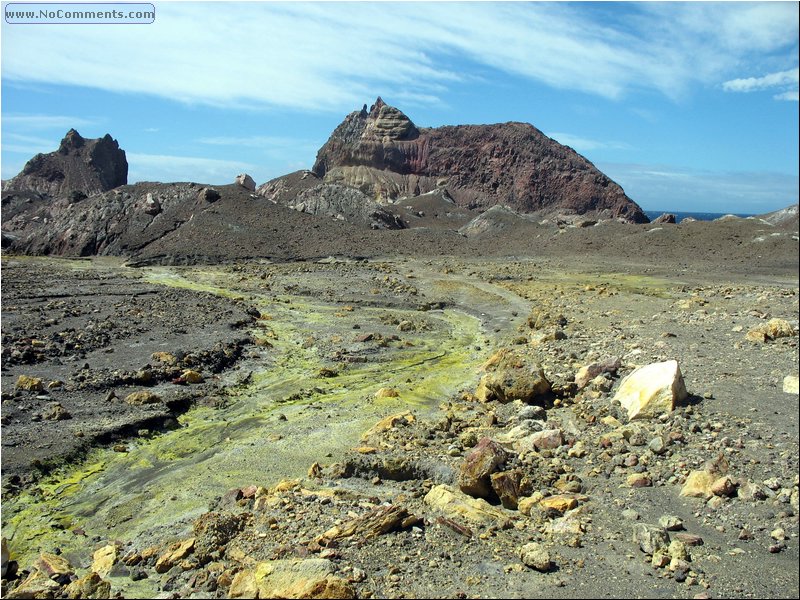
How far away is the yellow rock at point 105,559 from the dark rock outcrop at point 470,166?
89.3 m

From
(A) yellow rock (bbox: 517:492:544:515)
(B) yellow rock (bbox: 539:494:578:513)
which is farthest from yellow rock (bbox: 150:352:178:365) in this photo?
(B) yellow rock (bbox: 539:494:578:513)

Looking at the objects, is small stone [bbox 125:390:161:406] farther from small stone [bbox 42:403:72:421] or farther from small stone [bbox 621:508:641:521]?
small stone [bbox 621:508:641:521]

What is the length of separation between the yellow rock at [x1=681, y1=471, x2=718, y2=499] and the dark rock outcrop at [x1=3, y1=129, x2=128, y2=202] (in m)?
85.7

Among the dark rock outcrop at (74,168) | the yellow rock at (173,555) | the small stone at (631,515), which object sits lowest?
the yellow rock at (173,555)

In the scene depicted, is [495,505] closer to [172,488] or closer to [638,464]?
[638,464]

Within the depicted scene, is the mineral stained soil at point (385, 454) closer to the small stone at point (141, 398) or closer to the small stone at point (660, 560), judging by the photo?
the small stone at point (660, 560)

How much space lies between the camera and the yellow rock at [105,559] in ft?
22.9

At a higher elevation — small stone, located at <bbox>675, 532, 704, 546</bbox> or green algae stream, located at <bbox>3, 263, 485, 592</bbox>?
small stone, located at <bbox>675, 532, 704, 546</bbox>

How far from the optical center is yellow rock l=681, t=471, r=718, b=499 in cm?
676

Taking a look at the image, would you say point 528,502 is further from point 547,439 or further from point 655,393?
point 655,393

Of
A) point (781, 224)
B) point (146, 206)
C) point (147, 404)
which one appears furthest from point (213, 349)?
point (146, 206)

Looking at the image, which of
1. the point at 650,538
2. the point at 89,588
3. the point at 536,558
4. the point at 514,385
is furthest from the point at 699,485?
the point at 89,588

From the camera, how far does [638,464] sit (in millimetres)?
7695

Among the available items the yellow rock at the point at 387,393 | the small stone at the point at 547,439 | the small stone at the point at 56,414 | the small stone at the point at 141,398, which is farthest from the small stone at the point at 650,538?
the small stone at the point at 56,414
